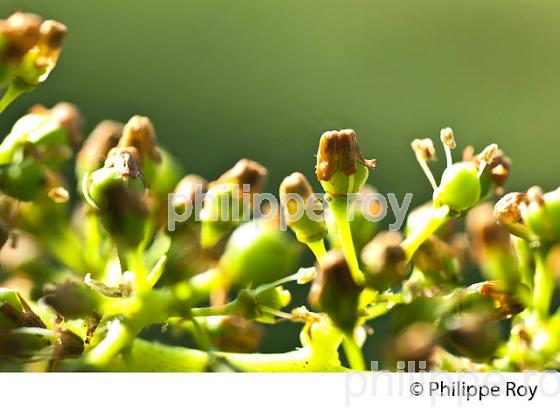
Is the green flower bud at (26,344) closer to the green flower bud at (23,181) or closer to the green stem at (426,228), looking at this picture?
the green flower bud at (23,181)

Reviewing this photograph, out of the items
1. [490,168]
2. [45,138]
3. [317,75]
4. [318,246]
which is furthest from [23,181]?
[317,75]

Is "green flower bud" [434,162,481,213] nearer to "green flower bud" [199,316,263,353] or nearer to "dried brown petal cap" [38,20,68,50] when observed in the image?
"green flower bud" [199,316,263,353]

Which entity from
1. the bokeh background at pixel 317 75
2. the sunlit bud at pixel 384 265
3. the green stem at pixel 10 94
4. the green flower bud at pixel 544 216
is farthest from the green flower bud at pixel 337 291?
the bokeh background at pixel 317 75

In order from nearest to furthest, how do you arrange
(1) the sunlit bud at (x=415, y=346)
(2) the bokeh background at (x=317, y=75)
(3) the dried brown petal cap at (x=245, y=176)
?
1. (1) the sunlit bud at (x=415, y=346)
2. (3) the dried brown petal cap at (x=245, y=176)
3. (2) the bokeh background at (x=317, y=75)

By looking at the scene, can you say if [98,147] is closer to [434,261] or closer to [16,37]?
[16,37]

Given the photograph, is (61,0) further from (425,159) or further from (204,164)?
(425,159)
